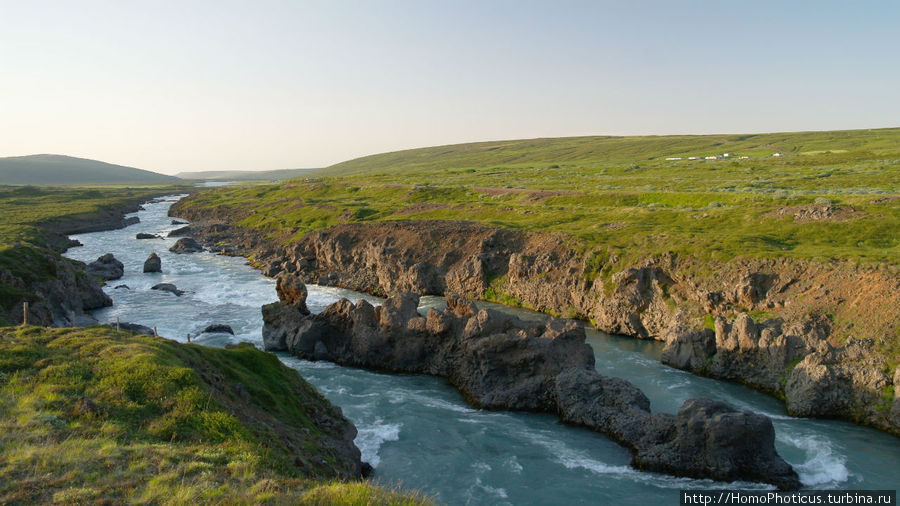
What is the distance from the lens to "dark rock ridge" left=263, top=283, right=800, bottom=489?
24828 millimetres

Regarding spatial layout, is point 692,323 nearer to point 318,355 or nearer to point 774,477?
point 774,477

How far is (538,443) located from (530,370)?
6262 millimetres

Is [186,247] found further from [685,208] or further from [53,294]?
[685,208]

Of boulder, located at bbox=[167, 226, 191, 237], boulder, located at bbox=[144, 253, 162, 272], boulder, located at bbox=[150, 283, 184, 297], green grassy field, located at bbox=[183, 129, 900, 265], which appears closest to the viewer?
green grassy field, located at bbox=[183, 129, 900, 265]

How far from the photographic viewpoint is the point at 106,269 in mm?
72312

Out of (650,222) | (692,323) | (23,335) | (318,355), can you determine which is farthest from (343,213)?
Result: (23,335)

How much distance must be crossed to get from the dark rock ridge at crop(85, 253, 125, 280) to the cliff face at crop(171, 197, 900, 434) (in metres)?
18.8

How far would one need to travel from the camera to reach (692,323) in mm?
42688

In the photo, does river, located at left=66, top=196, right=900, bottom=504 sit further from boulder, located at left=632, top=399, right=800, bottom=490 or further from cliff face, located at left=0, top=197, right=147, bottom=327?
cliff face, located at left=0, top=197, right=147, bottom=327

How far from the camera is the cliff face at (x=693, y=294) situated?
103 feet

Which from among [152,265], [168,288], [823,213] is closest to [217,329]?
[168,288]

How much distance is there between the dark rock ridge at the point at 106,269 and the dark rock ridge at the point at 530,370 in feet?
127

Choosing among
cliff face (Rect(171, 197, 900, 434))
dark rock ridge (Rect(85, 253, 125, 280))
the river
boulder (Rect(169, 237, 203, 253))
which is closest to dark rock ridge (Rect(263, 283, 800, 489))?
the river

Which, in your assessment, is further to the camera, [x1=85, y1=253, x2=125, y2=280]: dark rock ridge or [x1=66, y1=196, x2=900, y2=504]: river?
[x1=85, y1=253, x2=125, y2=280]: dark rock ridge
